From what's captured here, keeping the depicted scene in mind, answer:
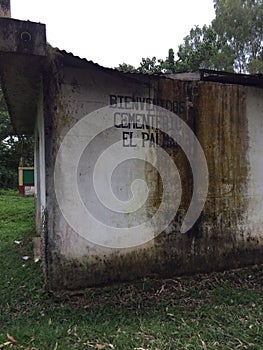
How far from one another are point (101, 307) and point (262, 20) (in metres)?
22.3

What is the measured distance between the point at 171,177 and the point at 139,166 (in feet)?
1.51

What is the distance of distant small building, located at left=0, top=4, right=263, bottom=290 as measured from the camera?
3.44 metres

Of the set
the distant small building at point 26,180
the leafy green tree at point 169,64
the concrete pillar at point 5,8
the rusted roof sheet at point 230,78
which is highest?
the leafy green tree at point 169,64

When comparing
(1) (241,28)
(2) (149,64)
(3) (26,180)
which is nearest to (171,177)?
(3) (26,180)

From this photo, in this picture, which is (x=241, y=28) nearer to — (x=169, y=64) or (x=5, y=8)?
(x=169, y=64)

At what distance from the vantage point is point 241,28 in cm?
2067

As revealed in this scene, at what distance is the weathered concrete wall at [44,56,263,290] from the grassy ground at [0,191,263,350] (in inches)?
8.9

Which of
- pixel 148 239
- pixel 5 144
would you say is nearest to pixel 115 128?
pixel 148 239

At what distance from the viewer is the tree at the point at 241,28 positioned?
20.3 metres

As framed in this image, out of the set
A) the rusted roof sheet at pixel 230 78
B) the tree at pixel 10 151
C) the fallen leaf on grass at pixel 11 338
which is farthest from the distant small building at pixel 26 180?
the fallen leaf on grass at pixel 11 338

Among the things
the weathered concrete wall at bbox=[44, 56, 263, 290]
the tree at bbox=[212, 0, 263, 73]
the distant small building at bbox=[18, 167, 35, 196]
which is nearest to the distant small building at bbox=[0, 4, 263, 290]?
the weathered concrete wall at bbox=[44, 56, 263, 290]

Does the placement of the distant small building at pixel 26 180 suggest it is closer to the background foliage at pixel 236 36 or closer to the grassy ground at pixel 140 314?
the grassy ground at pixel 140 314

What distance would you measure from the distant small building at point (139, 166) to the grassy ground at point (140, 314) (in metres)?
0.23

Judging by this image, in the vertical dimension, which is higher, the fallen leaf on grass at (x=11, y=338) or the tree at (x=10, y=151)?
the tree at (x=10, y=151)
